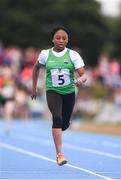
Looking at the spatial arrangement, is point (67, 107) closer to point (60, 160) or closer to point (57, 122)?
point (57, 122)

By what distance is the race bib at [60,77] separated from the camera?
13.1 metres

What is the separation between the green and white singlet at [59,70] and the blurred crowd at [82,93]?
48.1ft

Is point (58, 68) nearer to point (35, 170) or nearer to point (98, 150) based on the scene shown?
point (35, 170)

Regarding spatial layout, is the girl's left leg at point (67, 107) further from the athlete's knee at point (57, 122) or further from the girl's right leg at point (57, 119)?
the athlete's knee at point (57, 122)

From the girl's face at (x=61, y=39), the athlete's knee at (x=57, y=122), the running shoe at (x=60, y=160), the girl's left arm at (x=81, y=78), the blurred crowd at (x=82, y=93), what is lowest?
the blurred crowd at (x=82, y=93)

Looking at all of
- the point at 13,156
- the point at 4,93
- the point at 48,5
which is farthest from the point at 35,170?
the point at 48,5

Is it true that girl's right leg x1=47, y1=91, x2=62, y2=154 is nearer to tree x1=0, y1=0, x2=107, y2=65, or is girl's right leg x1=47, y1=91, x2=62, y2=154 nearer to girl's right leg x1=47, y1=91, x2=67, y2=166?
girl's right leg x1=47, y1=91, x2=67, y2=166

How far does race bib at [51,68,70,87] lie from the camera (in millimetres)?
13102

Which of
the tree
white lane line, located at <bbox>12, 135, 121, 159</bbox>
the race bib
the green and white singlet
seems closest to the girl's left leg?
the green and white singlet

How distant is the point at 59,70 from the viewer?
13.1 meters

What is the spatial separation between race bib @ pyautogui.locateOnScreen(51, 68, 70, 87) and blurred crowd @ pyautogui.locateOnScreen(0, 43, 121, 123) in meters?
14.7

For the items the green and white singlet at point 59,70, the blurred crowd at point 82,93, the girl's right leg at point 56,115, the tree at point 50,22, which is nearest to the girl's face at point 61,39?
the green and white singlet at point 59,70

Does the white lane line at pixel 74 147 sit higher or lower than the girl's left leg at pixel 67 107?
lower

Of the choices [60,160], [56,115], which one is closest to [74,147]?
[56,115]
